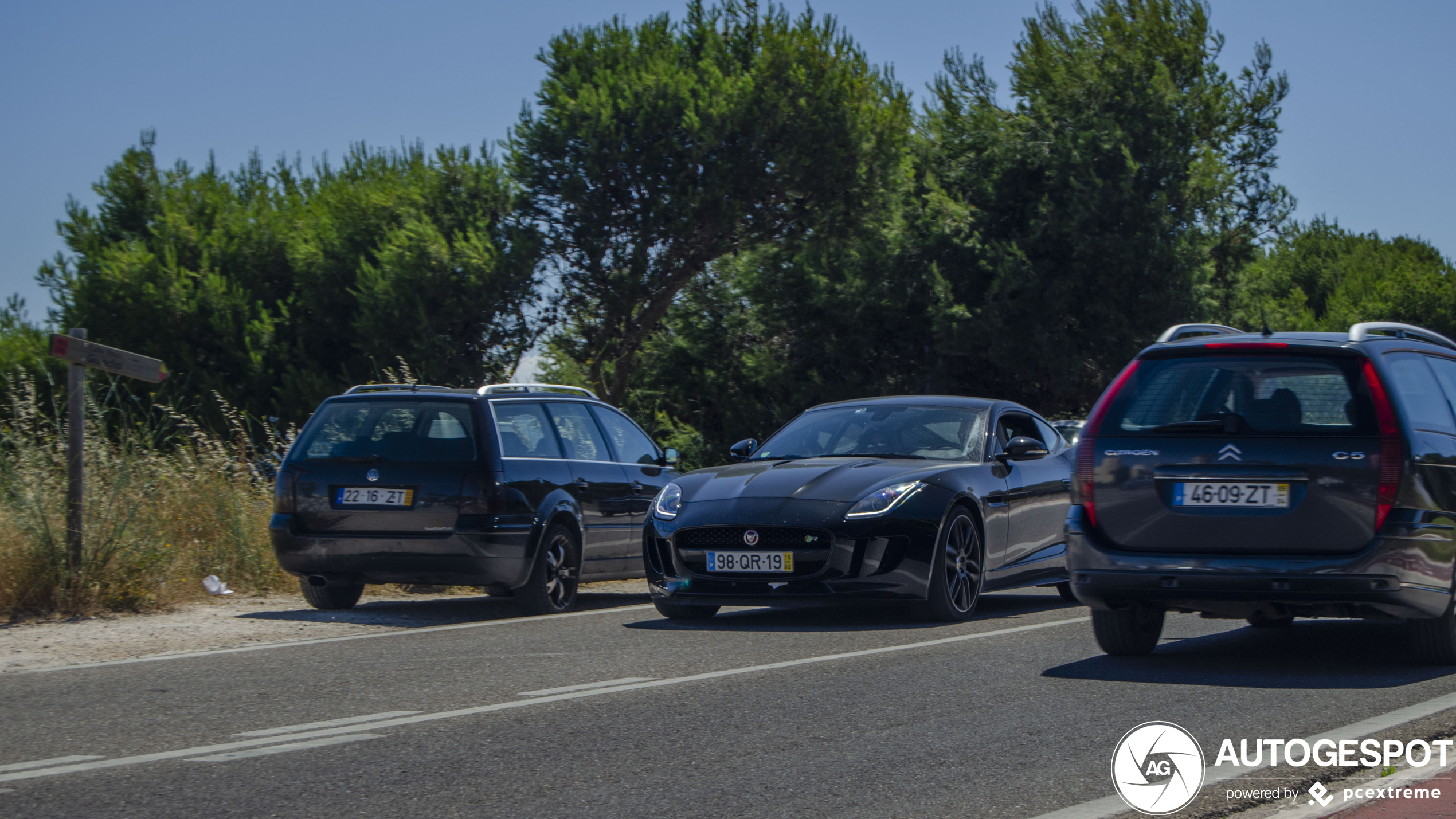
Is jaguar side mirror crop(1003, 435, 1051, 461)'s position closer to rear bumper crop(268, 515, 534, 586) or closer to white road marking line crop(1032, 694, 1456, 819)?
rear bumper crop(268, 515, 534, 586)

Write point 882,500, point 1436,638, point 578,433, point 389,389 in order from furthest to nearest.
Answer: point 578,433
point 389,389
point 882,500
point 1436,638

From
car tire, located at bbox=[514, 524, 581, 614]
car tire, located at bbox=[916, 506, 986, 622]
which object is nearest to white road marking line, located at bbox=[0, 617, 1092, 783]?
car tire, located at bbox=[916, 506, 986, 622]

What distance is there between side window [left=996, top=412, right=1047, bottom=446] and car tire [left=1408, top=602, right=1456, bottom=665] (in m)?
3.91

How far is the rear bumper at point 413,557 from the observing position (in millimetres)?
10758

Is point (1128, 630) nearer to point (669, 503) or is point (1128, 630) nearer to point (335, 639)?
point (669, 503)

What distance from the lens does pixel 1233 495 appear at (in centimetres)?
748

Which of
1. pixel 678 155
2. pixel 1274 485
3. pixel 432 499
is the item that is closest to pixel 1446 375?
pixel 1274 485

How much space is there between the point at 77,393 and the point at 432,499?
2832 mm

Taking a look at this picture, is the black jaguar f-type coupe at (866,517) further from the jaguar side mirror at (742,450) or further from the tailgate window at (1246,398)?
the tailgate window at (1246,398)

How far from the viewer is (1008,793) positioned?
16.3 ft

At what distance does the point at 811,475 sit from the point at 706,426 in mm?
29841

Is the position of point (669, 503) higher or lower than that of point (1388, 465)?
lower

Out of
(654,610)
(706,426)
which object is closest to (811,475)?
(654,610)

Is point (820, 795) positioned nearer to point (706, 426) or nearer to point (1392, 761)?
point (1392, 761)
